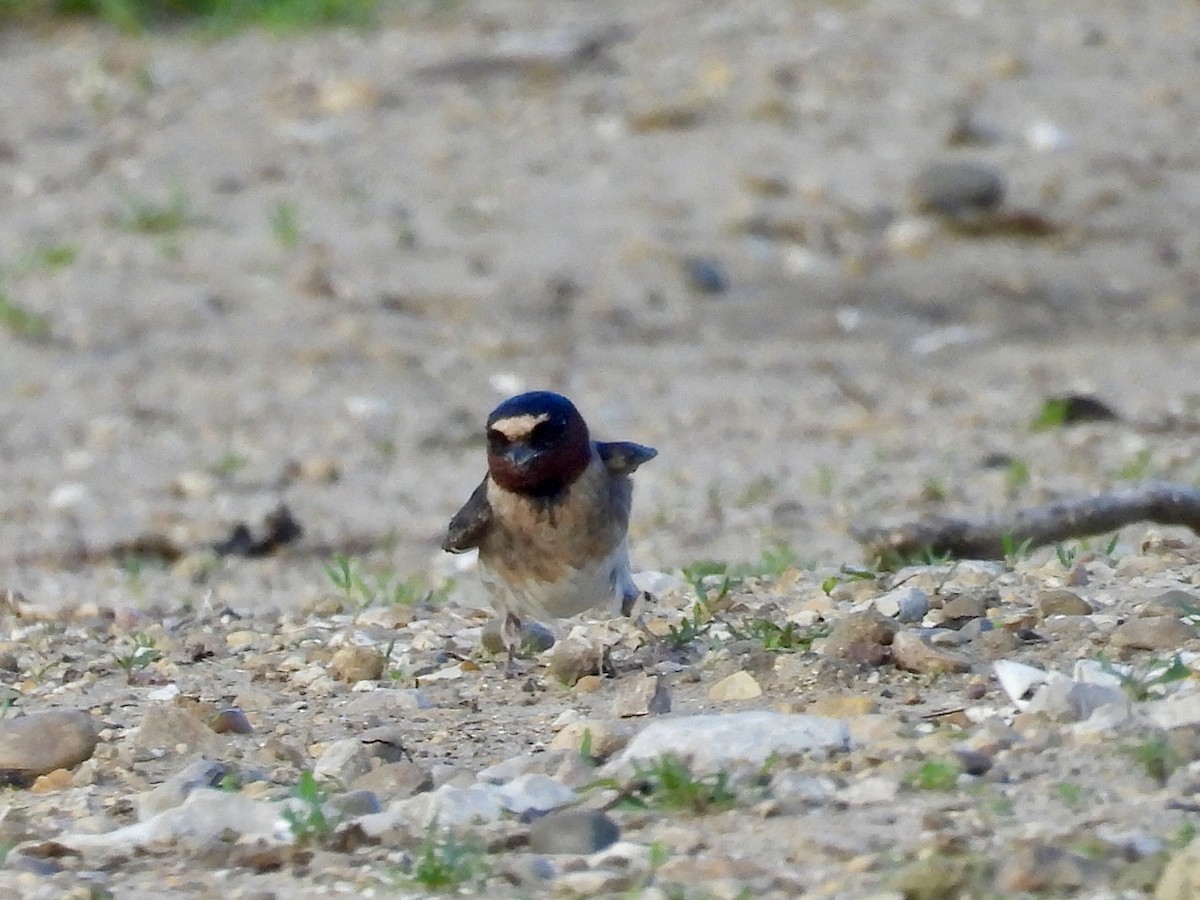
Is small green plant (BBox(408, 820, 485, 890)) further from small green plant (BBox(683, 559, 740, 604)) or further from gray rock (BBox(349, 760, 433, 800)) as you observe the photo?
small green plant (BBox(683, 559, 740, 604))

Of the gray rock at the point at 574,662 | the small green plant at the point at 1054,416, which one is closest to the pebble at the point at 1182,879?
the gray rock at the point at 574,662

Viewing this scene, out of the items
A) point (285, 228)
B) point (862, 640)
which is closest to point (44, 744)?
point (862, 640)

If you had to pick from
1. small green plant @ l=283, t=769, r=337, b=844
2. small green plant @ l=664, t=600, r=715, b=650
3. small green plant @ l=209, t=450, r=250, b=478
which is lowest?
small green plant @ l=209, t=450, r=250, b=478

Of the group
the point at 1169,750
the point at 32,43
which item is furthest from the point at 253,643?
the point at 32,43

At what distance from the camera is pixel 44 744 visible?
185 inches

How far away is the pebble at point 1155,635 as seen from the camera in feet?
16.1

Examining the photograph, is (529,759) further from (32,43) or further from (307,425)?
(32,43)

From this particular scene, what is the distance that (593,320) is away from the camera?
35.7 feet

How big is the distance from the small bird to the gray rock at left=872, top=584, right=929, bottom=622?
2.05 ft

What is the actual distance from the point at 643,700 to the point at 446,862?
3.69 feet

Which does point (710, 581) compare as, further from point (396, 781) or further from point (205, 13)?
point (205, 13)

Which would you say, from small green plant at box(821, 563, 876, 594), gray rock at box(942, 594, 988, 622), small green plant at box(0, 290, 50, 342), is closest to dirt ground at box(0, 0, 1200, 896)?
small green plant at box(0, 290, 50, 342)

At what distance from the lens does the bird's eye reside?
18.5 feet

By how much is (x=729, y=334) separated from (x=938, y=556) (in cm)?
457
